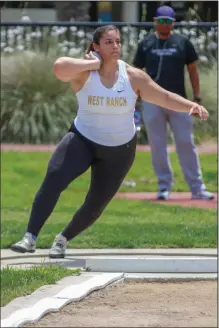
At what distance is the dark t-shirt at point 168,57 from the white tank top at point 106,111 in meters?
4.08

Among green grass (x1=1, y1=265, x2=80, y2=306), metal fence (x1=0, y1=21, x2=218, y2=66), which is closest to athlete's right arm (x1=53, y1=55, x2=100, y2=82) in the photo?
green grass (x1=1, y1=265, x2=80, y2=306)

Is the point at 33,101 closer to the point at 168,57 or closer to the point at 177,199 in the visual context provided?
the point at 177,199

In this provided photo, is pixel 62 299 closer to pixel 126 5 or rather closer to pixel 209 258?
pixel 209 258

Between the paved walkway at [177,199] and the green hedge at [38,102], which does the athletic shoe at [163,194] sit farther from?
the green hedge at [38,102]

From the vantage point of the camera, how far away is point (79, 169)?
7414 mm

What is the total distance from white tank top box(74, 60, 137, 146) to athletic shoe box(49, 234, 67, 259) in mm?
1066

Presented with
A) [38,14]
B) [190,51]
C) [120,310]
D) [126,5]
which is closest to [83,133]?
[120,310]

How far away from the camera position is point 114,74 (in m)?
7.54

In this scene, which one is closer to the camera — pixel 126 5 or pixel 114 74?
pixel 114 74

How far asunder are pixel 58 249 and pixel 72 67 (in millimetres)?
1591

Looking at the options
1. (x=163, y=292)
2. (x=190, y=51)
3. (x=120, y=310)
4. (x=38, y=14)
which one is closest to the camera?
(x=120, y=310)

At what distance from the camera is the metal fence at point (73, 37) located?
17.2 m

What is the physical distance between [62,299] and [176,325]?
32.2 inches

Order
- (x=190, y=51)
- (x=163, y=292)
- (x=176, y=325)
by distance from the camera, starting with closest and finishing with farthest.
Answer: (x=176, y=325), (x=163, y=292), (x=190, y=51)
